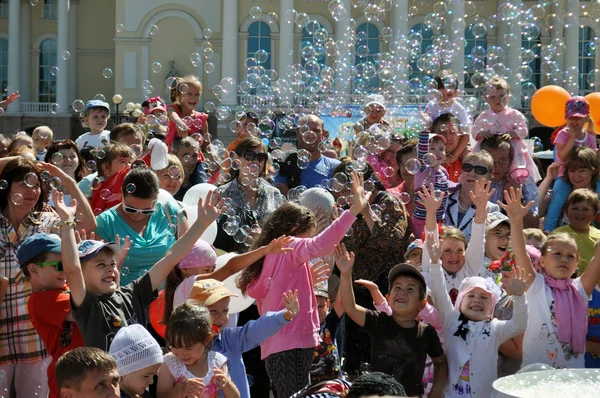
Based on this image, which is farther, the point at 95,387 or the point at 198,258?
the point at 198,258

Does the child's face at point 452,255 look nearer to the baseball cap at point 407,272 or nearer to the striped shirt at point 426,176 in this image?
the baseball cap at point 407,272

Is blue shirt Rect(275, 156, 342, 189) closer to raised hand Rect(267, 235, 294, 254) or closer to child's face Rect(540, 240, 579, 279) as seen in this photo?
child's face Rect(540, 240, 579, 279)

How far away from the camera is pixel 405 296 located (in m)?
5.39

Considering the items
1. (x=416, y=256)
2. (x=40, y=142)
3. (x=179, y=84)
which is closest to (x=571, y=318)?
(x=416, y=256)

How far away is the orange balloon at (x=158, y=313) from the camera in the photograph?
17.6ft

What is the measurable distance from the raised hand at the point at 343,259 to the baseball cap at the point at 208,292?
0.81m

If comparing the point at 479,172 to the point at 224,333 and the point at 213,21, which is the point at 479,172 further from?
the point at 213,21

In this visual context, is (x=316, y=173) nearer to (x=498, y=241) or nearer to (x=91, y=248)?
(x=498, y=241)

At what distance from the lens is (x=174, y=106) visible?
8.44m

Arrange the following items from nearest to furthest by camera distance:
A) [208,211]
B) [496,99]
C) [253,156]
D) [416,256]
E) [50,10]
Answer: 1. [208,211]
2. [416,256]
3. [253,156]
4. [496,99]
5. [50,10]

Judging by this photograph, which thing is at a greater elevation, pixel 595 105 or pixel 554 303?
pixel 595 105

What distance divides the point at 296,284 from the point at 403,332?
2.05 ft

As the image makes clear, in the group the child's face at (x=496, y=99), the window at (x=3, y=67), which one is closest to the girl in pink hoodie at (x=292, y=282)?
the child's face at (x=496, y=99)

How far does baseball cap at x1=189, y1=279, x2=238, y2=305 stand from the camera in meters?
4.74
